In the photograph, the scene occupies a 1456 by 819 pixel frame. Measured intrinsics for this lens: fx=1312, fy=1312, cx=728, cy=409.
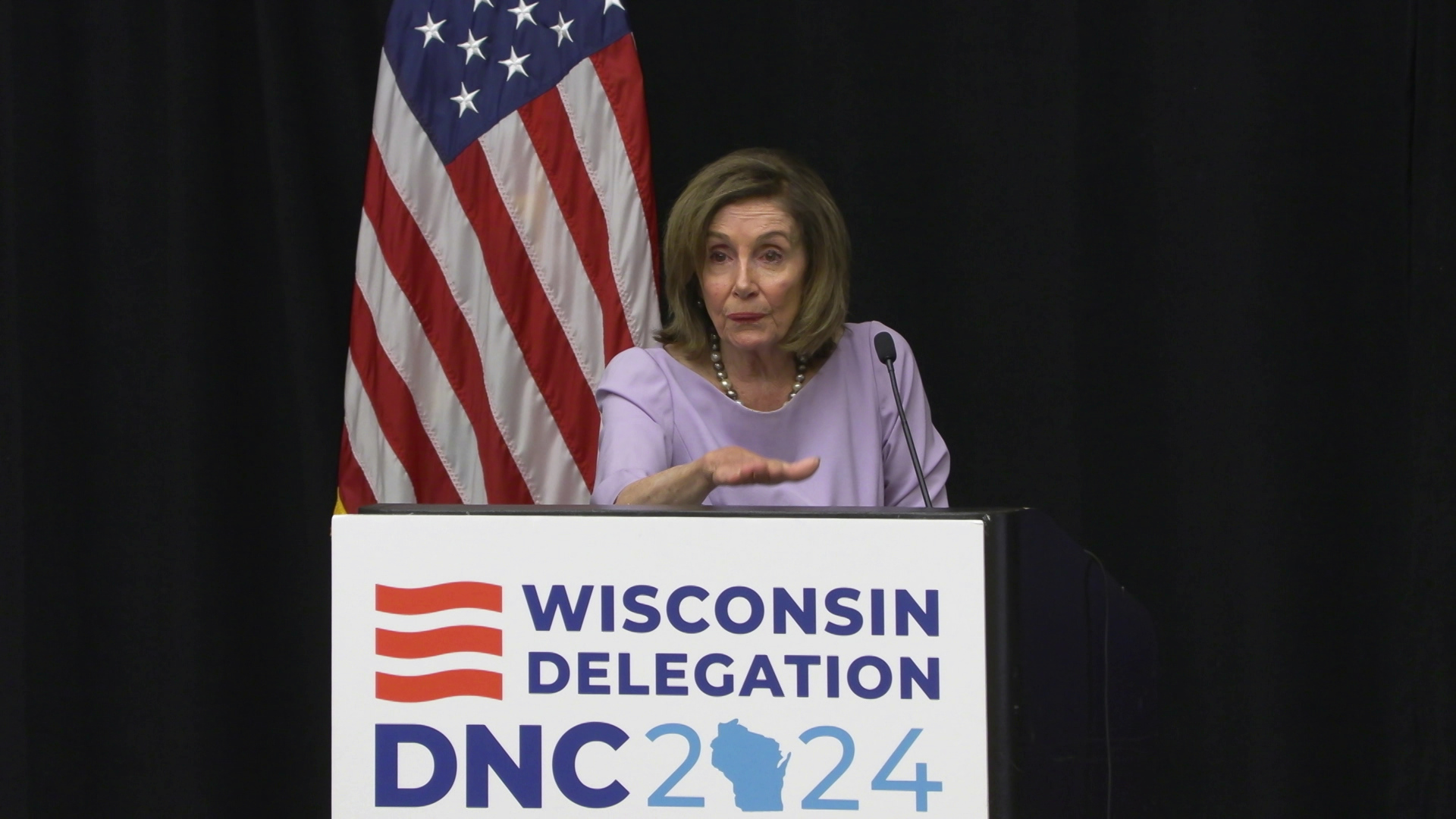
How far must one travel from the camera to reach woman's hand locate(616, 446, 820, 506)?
3.96ft

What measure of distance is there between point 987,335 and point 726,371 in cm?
77

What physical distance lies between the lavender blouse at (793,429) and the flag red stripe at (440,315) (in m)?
0.56

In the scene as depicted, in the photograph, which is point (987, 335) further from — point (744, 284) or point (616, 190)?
point (744, 284)

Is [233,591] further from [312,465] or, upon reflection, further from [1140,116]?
[1140,116]

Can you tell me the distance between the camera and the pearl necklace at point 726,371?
177 centimetres

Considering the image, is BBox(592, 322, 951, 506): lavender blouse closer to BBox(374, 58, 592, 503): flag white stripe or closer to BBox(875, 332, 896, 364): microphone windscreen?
BBox(875, 332, 896, 364): microphone windscreen

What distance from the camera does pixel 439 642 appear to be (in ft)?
3.41

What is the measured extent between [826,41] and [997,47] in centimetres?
31

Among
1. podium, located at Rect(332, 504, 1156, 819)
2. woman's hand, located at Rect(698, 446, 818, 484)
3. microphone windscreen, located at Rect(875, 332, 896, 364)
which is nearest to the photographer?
podium, located at Rect(332, 504, 1156, 819)

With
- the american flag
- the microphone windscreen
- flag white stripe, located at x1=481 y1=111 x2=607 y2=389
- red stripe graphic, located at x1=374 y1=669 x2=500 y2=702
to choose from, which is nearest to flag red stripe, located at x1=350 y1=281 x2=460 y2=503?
the american flag

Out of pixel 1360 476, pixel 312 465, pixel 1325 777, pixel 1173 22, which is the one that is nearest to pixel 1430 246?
pixel 1360 476

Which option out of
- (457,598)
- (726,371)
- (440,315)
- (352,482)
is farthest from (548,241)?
(457,598)

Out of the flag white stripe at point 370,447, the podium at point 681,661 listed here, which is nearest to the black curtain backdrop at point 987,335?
the flag white stripe at point 370,447

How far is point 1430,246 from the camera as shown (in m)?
2.27
